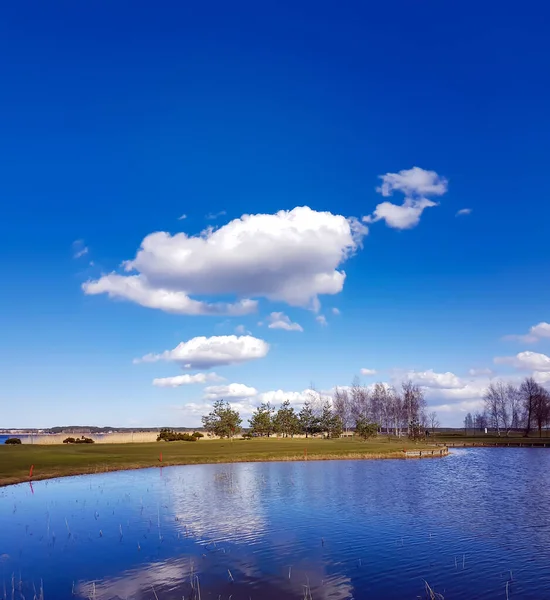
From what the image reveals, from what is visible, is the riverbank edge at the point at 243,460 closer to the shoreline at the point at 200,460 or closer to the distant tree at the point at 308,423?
the shoreline at the point at 200,460

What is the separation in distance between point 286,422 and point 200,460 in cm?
9276

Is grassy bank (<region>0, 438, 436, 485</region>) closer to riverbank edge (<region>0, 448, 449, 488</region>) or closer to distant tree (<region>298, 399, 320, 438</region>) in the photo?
riverbank edge (<region>0, 448, 449, 488</region>)

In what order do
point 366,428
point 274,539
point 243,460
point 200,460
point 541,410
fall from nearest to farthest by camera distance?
1. point 274,539
2. point 200,460
3. point 243,460
4. point 366,428
5. point 541,410

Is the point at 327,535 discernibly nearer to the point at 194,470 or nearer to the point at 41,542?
the point at 41,542

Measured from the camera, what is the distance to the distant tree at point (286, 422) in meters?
172

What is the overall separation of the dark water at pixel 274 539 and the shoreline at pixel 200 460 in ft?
15.4

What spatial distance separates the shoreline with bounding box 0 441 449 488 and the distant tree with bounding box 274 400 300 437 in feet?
229

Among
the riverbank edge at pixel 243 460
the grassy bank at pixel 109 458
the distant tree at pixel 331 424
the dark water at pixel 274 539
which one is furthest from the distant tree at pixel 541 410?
the dark water at pixel 274 539

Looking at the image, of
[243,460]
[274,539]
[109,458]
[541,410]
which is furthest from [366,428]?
[274,539]

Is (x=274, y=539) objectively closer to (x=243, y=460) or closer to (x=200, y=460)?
(x=200, y=460)

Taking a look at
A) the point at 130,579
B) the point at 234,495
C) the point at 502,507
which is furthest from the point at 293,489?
the point at 130,579

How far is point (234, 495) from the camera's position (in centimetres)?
4891

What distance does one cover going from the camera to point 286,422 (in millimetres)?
173375

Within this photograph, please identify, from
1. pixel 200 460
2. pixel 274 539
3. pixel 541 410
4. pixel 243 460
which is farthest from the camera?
pixel 541 410
